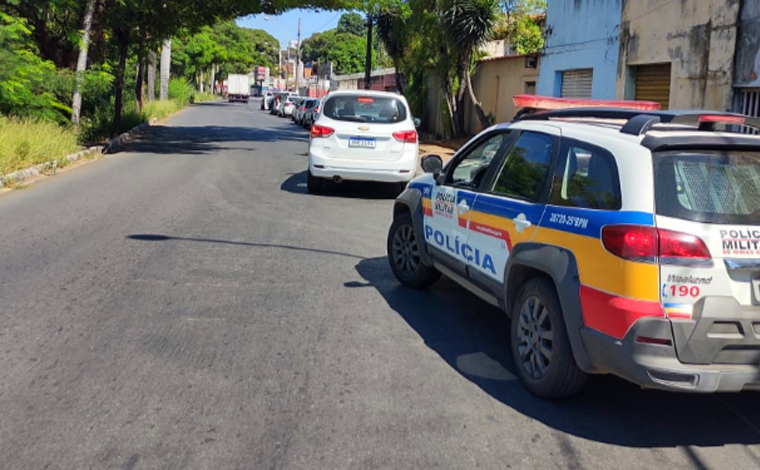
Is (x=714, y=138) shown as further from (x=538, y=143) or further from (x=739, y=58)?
(x=739, y=58)

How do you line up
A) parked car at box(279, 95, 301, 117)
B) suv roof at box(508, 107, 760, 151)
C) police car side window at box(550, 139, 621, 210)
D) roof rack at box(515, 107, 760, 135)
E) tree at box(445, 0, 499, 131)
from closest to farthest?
suv roof at box(508, 107, 760, 151), police car side window at box(550, 139, 621, 210), roof rack at box(515, 107, 760, 135), tree at box(445, 0, 499, 131), parked car at box(279, 95, 301, 117)

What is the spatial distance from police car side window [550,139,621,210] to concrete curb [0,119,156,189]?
37.8ft

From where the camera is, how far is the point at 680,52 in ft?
47.5

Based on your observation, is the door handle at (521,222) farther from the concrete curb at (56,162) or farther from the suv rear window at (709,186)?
the concrete curb at (56,162)

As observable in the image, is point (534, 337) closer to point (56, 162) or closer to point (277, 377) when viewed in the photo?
point (277, 377)

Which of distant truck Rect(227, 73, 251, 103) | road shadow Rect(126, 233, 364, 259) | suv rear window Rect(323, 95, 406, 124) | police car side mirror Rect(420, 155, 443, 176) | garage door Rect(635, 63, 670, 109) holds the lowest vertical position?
road shadow Rect(126, 233, 364, 259)

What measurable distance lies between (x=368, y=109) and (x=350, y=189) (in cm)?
184

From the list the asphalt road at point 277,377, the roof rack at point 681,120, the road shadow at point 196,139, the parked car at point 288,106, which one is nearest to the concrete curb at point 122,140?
the road shadow at point 196,139

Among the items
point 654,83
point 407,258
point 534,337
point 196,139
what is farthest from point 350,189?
point 196,139

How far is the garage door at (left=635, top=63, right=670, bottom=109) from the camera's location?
15.4 meters

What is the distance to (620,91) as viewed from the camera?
1680 cm

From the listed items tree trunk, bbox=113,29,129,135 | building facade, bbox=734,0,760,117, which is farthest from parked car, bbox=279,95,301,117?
building facade, bbox=734,0,760,117

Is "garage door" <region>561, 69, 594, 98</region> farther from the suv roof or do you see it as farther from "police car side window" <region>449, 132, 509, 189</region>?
the suv roof

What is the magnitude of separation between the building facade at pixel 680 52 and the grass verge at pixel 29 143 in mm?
12630
